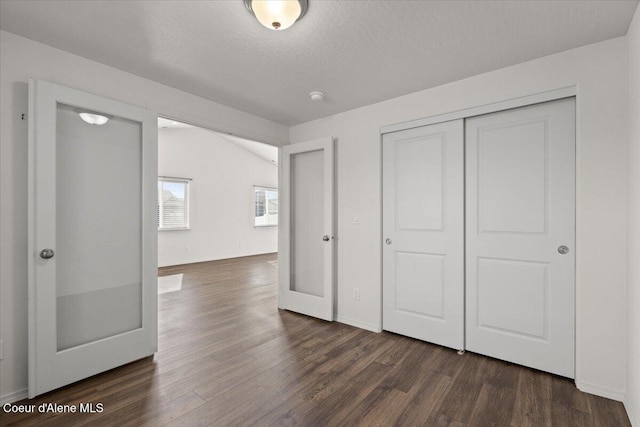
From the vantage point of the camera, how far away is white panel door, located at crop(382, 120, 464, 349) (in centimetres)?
262

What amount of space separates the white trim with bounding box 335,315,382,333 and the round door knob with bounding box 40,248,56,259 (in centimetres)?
261

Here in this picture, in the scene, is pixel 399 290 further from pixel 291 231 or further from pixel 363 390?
pixel 291 231

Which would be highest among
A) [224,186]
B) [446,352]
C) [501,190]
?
[224,186]

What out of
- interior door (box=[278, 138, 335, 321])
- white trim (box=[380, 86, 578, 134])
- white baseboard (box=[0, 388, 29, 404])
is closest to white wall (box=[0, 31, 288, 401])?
white baseboard (box=[0, 388, 29, 404])

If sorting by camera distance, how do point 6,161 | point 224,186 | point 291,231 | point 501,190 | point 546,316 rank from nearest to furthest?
point 6,161 → point 546,316 → point 501,190 → point 291,231 → point 224,186

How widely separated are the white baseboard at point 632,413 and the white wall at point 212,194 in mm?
7303

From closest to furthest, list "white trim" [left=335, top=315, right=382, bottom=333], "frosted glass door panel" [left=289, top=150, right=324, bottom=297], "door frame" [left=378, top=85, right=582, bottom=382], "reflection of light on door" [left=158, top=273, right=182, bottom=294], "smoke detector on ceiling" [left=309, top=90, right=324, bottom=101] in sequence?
"door frame" [left=378, top=85, right=582, bottom=382], "smoke detector on ceiling" [left=309, top=90, right=324, bottom=101], "white trim" [left=335, top=315, right=382, bottom=333], "frosted glass door panel" [left=289, top=150, right=324, bottom=297], "reflection of light on door" [left=158, top=273, right=182, bottom=294]

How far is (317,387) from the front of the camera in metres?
2.06

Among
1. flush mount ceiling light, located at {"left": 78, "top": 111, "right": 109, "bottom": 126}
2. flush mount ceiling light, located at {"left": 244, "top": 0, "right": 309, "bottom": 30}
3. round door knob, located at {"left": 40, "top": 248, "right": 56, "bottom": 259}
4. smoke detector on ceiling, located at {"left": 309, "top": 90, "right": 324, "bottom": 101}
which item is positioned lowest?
round door knob, located at {"left": 40, "top": 248, "right": 56, "bottom": 259}

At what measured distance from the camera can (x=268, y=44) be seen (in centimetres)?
200

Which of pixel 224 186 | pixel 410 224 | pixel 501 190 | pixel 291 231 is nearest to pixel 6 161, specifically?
pixel 291 231

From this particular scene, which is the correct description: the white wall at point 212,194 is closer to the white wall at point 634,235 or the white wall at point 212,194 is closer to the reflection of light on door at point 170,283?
the reflection of light on door at point 170,283

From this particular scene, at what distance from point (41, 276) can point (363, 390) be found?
2249 mm

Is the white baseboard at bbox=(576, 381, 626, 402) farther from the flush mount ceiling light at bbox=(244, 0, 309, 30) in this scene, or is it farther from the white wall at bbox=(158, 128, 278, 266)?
the white wall at bbox=(158, 128, 278, 266)
